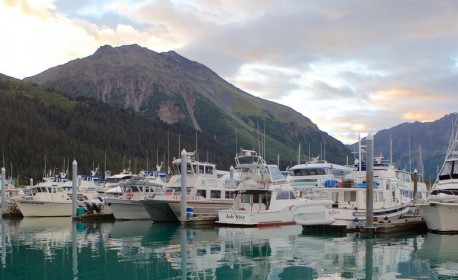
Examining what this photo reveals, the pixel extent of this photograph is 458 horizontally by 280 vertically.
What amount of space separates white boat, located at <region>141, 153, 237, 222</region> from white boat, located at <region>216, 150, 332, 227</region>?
14.5 ft

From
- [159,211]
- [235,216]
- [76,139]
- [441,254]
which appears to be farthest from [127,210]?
[76,139]

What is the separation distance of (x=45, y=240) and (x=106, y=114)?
6265 inches

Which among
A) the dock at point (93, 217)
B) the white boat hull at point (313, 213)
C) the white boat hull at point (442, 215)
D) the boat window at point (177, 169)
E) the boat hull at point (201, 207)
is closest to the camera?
the white boat hull at point (442, 215)

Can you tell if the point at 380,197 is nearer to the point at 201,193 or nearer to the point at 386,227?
the point at 386,227

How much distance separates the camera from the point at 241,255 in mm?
25297

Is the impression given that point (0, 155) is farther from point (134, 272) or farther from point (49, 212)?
point (134, 272)

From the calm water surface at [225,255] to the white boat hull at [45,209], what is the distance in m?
19.2

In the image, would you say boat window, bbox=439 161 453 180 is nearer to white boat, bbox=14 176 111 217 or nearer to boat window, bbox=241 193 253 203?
boat window, bbox=241 193 253 203

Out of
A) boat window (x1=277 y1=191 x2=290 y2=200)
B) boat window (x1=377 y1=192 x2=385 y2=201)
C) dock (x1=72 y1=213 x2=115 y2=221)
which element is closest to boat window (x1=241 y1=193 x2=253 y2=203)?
boat window (x1=277 y1=191 x2=290 y2=200)

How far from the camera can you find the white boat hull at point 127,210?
48281 millimetres

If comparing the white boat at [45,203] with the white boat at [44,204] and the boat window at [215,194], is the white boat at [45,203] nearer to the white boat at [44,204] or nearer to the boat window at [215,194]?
the white boat at [44,204]

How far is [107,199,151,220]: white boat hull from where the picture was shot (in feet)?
158

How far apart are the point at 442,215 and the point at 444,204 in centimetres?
100

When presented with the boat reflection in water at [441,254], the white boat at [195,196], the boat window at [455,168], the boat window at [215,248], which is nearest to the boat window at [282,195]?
the white boat at [195,196]
